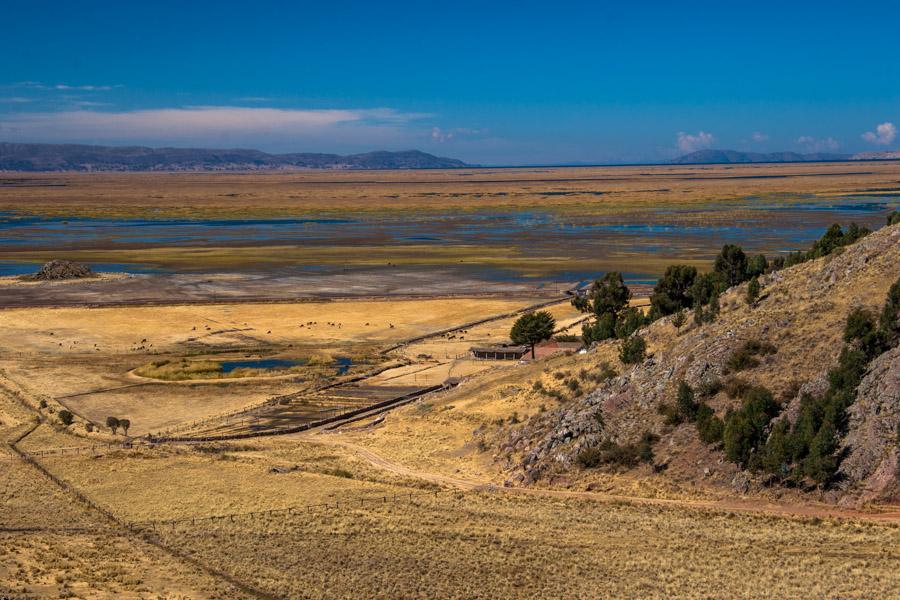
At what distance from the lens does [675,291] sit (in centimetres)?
5650

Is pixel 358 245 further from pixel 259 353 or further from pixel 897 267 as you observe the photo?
pixel 897 267

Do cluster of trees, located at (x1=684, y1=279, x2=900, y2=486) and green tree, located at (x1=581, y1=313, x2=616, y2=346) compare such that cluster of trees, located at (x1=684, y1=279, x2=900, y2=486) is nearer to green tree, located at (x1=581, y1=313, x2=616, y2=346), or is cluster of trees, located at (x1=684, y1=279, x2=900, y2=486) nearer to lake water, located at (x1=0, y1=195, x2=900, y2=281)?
green tree, located at (x1=581, y1=313, x2=616, y2=346)

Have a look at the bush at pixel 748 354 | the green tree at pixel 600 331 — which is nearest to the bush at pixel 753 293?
the bush at pixel 748 354

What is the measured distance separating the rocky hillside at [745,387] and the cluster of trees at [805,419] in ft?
1.39

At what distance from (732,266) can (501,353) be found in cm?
1661

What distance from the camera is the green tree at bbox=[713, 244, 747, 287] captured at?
5669 centimetres

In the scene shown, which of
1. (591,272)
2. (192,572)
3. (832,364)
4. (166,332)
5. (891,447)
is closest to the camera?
(192,572)

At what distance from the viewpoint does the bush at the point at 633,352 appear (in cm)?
4559

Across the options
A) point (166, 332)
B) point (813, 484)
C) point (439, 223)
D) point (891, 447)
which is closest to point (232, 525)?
point (813, 484)

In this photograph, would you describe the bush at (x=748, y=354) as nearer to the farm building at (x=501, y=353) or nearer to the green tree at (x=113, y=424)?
the farm building at (x=501, y=353)

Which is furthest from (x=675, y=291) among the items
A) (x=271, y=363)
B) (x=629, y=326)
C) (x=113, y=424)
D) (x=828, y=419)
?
(x=113, y=424)

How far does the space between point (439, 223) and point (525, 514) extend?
153 metres

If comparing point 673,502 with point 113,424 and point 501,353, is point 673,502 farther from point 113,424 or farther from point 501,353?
point 501,353

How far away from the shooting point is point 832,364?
36875 millimetres
